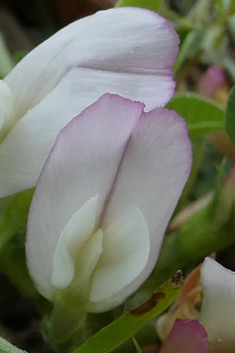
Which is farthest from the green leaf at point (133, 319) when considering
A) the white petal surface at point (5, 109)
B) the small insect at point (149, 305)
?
the white petal surface at point (5, 109)

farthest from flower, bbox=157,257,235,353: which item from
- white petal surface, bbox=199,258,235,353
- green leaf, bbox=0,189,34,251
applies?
green leaf, bbox=0,189,34,251

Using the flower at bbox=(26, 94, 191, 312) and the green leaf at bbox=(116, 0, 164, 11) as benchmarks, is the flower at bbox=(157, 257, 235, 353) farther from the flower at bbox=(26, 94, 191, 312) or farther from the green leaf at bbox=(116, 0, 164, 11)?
the green leaf at bbox=(116, 0, 164, 11)

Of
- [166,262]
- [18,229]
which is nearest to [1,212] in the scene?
[18,229]

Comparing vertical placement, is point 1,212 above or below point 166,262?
above

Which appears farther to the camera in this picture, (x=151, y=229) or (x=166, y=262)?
(x=166, y=262)

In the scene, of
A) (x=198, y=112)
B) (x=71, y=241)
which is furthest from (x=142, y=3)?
(x=71, y=241)

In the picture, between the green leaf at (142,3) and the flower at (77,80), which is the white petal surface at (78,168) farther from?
the green leaf at (142,3)

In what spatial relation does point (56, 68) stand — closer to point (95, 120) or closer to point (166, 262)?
point (95, 120)
